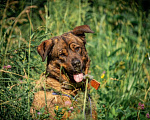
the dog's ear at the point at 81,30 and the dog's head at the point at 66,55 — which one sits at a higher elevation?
the dog's ear at the point at 81,30

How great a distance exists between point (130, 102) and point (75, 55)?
1.32 meters

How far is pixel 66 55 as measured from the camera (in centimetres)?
361

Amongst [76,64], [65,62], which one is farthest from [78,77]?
[65,62]

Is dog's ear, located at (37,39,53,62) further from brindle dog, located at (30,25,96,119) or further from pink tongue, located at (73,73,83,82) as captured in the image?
pink tongue, located at (73,73,83,82)

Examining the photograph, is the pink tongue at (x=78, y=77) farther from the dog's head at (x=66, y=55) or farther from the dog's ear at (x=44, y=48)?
the dog's ear at (x=44, y=48)

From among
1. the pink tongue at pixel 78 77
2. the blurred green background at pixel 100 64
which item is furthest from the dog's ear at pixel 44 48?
the pink tongue at pixel 78 77

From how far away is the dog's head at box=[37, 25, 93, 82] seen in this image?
3469 millimetres

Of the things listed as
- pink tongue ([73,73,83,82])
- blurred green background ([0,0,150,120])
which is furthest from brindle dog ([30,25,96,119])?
blurred green background ([0,0,150,120])

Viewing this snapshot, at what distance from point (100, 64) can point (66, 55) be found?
5.17ft

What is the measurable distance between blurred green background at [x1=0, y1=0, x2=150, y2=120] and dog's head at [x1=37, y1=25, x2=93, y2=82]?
257 mm

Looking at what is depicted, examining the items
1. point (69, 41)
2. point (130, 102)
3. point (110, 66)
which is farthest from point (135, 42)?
point (69, 41)

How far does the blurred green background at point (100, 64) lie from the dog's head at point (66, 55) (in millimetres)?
257

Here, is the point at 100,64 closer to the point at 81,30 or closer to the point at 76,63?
the point at 81,30

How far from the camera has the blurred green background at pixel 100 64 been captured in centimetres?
321
